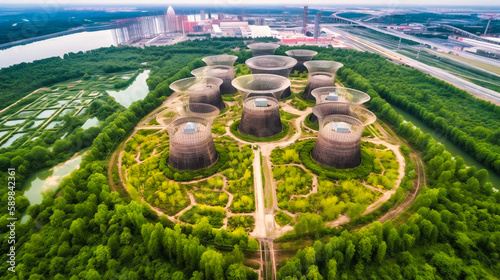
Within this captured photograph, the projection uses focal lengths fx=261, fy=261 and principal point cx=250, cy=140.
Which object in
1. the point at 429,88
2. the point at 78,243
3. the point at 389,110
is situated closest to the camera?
the point at 78,243

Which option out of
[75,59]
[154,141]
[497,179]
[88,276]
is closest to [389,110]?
[497,179]

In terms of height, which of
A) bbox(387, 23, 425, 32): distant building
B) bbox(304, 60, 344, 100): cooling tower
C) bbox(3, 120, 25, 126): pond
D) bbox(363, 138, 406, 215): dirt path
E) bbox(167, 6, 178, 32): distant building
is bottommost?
bbox(363, 138, 406, 215): dirt path

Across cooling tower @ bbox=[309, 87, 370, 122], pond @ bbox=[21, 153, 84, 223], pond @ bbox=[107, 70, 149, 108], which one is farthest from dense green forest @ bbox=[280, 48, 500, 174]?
pond @ bbox=[21, 153, 84, 223]

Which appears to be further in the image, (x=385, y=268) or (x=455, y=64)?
(x=455, y=64)

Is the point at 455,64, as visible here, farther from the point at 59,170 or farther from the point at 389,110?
the point at 59,170

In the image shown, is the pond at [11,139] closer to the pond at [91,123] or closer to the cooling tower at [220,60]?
the pond at [91,123]

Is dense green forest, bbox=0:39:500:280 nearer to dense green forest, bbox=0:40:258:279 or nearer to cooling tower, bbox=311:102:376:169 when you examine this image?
dense green forest, bbox=0:40:258:279
